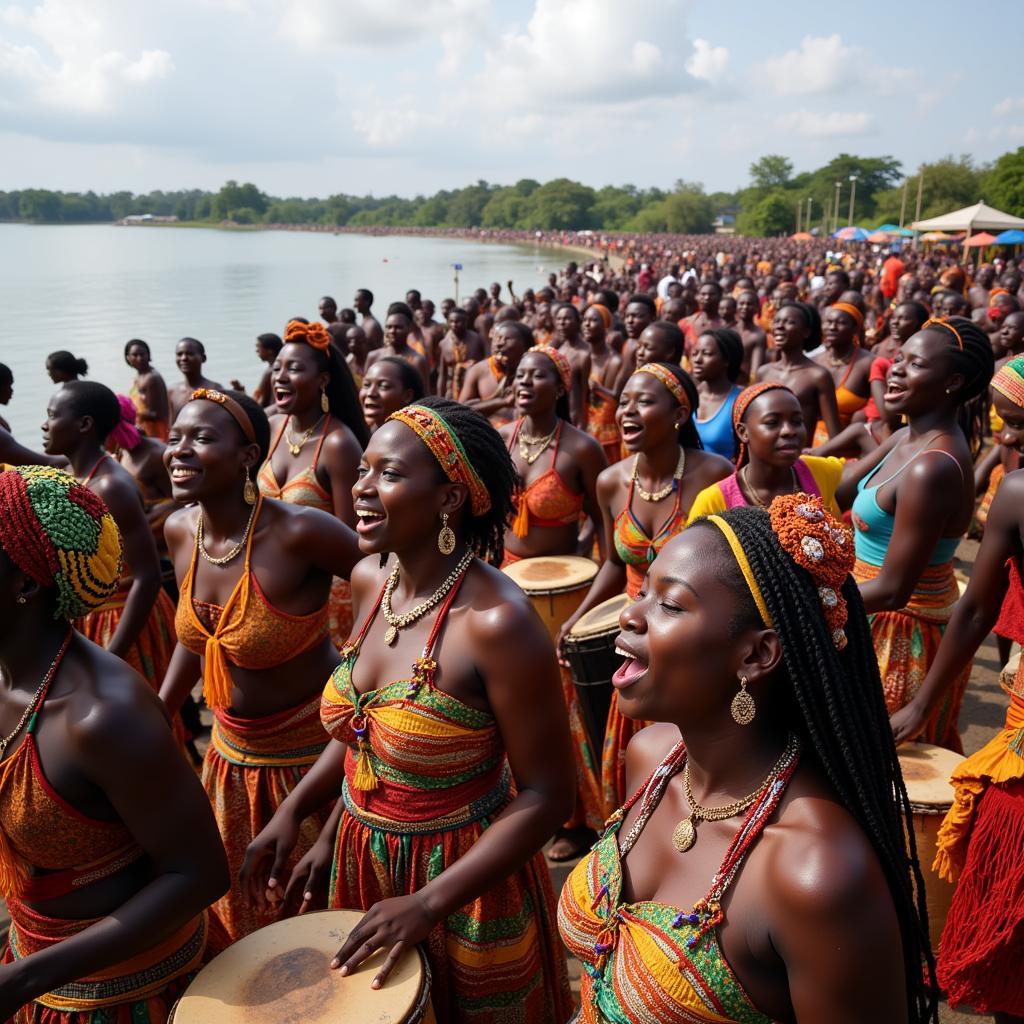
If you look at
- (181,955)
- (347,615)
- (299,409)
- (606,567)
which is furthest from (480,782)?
(299,409)

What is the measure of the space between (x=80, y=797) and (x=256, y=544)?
55.3 inches

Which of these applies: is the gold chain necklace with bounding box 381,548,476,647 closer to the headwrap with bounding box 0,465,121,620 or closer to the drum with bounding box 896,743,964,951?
the headwrap with bounding box 0,465,121,620

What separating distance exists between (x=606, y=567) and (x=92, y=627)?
2.58 m

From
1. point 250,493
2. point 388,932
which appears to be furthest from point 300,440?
point 388,932

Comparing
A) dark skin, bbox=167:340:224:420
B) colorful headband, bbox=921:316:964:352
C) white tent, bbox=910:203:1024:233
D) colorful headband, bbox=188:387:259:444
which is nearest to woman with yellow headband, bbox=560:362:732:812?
colorful headband, bbox=921:316:964:352

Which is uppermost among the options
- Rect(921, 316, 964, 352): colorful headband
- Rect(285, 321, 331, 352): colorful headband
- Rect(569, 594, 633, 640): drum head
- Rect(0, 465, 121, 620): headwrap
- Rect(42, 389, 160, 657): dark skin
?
Rect(921, 316, 964, 352): colorful headband

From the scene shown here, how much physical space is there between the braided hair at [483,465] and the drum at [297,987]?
1134 millimetres

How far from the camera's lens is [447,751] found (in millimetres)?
2328

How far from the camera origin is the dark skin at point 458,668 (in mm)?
2172

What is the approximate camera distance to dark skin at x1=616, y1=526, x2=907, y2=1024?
56.8 inches

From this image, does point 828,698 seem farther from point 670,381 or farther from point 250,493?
point 670,381

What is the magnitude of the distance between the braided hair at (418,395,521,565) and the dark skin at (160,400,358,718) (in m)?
0.82

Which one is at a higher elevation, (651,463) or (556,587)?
(651,463)

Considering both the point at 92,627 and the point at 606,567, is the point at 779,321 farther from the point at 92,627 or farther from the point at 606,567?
the point at 92,627
